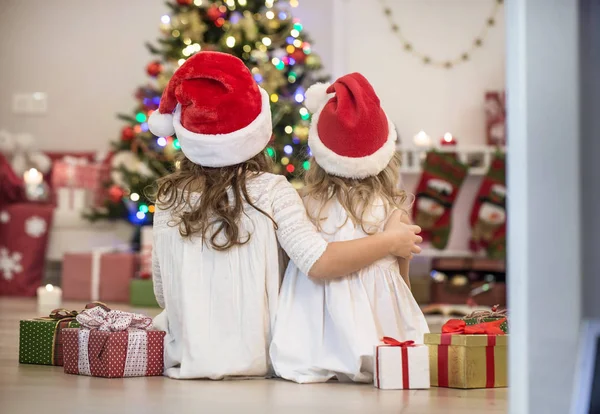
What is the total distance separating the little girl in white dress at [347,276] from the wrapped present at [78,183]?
139 inches

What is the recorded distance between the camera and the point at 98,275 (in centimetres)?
508

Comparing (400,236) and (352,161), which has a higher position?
(352,161)

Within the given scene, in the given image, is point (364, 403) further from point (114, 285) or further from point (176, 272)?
point (114, 285)

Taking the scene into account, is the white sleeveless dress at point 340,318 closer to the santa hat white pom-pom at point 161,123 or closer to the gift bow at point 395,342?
the gift bow at point 395,342

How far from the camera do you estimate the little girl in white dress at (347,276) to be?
2248mm

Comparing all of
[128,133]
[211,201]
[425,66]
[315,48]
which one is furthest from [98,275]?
[211,201]

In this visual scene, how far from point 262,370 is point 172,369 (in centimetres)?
23

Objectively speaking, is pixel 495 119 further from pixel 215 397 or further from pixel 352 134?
pixel 215 397

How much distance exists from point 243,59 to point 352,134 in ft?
9.05

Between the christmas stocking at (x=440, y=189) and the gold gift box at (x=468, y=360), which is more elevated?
the christmas stocking at (x=440, y=189)

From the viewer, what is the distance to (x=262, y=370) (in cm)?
227

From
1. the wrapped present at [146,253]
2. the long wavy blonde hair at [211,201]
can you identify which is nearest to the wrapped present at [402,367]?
the long wavy blonde hair at [211,201]

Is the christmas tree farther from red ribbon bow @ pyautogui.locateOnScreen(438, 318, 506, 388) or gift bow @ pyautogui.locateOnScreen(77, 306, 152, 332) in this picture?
red ribbon bow @ pyautogui.locateOnScreen(438, 318, 506, 388)

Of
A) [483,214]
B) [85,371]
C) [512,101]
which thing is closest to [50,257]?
[483,214]
